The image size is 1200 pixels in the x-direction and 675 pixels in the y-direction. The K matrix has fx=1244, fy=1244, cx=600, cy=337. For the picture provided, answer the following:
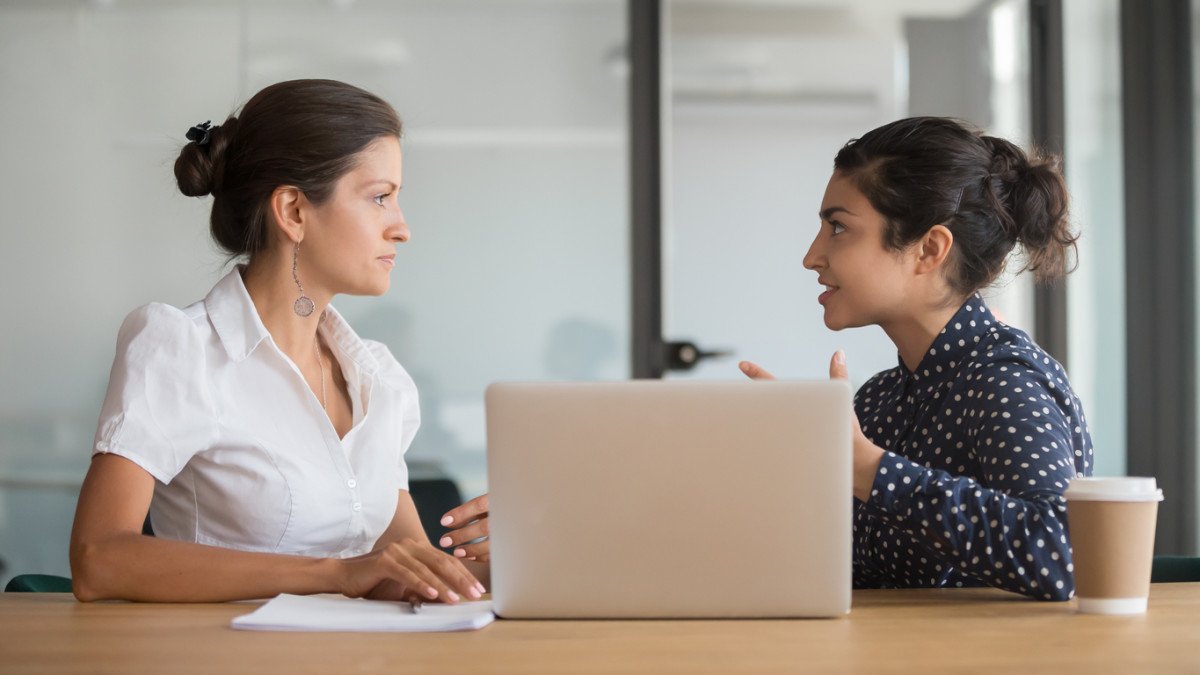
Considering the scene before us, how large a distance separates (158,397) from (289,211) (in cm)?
39

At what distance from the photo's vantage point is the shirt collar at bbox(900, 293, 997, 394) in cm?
170

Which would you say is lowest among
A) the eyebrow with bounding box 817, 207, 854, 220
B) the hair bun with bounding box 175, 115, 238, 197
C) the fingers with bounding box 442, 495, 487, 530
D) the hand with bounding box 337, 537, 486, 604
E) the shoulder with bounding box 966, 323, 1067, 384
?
the hand with bounding box 337, 537, 486, 604

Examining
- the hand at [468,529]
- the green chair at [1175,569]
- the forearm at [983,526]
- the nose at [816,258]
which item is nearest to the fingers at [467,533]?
the hand at [468,529]

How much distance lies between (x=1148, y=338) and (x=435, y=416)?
6.68ft

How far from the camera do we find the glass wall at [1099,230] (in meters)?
3.60

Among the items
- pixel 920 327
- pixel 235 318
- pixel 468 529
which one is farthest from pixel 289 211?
pixel 920 327

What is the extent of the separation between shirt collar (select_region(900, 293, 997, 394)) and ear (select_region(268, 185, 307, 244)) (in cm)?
94

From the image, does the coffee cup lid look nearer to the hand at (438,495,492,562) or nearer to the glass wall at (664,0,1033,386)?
the hand at (438,495,492,562)

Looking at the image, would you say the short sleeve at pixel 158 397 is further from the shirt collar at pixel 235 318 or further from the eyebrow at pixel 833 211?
the eyebrow at pixel 833 211

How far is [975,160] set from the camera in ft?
5.91

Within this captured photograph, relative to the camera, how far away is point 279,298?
6.17 feet

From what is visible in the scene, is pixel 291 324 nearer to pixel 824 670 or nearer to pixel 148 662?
pixel 148 662

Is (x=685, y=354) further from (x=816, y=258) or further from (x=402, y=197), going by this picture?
(x=816, y=258)

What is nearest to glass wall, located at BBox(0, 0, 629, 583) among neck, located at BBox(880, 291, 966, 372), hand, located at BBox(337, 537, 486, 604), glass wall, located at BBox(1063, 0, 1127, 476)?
glass wall, located at BBox(1063, 0, 1127, 476)
